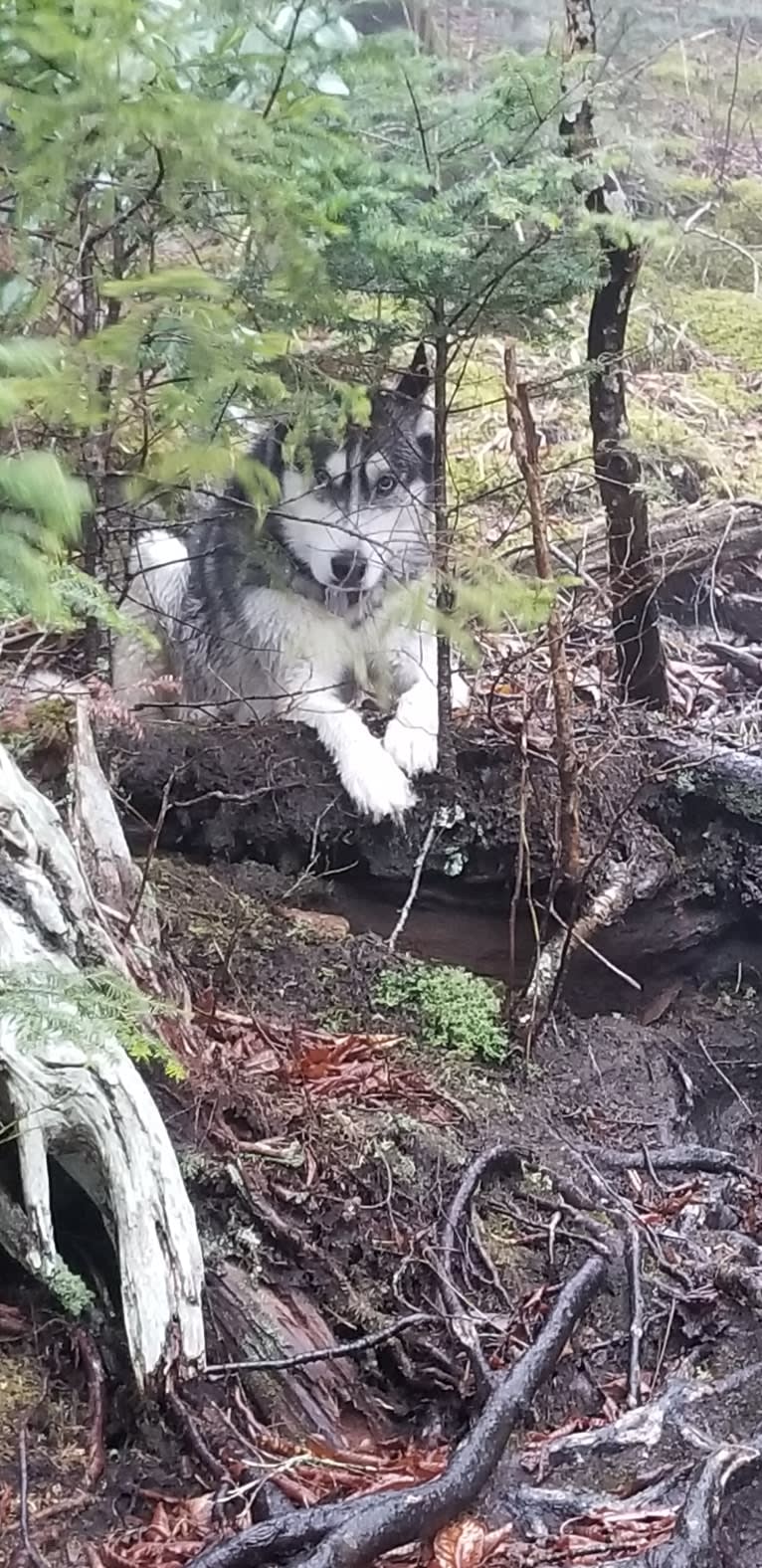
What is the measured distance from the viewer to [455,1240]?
2.60 metres

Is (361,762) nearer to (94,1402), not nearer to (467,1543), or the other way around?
(94,1402)

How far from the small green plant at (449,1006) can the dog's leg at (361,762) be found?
0.49 m

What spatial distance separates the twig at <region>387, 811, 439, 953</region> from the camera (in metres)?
3.66

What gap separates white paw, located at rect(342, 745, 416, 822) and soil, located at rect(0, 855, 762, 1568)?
325 mm

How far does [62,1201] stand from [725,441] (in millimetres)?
4524

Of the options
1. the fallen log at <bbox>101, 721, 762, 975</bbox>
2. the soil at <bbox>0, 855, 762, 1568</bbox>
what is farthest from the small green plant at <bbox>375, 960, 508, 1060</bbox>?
the fallen log at <bbox>101, 721, 762, 975</bbox>

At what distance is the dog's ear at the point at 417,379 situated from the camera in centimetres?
356

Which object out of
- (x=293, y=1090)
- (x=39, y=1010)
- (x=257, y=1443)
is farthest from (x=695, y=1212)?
(x=39, y=1010)

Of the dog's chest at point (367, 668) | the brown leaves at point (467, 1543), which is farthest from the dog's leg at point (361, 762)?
the brown leaves at point (467, 1543)

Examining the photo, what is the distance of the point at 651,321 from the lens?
5.94 meters

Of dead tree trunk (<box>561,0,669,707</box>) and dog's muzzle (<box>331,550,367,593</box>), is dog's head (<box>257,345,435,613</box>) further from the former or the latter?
dead tree trunk (<box>561,0,669,707</box>)

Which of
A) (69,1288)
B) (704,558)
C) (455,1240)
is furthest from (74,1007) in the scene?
(704,558)

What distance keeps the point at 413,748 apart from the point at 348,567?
57 cm

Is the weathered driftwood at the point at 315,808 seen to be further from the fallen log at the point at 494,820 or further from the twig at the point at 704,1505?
the twig at the point at 704,1505
